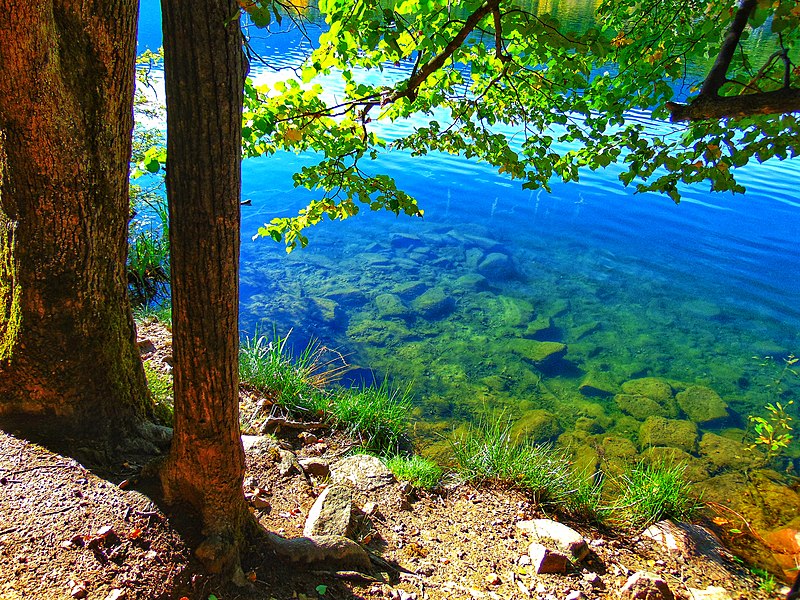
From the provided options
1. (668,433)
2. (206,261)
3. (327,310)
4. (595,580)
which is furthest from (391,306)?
(206,261)

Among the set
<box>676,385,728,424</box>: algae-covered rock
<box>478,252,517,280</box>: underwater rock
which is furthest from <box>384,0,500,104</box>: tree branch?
<box>478,252,517,280</box>: underwater rock

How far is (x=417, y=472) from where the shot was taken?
4.23 m

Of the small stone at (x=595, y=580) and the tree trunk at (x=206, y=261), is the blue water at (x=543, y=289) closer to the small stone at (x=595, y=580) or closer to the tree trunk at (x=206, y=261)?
the small stone at (x=595, y=580)

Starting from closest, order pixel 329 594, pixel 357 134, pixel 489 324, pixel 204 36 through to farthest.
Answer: pixel 204 36
pixel 329 594
pixel 357 134
pixel 489 324

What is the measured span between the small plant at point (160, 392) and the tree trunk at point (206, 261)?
26.8 inches

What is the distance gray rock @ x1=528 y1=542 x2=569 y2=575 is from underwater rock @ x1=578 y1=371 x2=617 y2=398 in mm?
3912

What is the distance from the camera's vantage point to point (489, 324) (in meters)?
8.48

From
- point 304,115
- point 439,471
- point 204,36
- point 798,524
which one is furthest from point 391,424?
point 204,36

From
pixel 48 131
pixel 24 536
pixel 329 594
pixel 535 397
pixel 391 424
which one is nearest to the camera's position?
pixel 24 536

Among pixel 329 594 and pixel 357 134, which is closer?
pixel 329 594

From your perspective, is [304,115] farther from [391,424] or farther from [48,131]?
[391,424]

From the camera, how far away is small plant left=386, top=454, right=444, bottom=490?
4160 millimetres

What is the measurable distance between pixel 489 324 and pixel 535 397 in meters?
1.93

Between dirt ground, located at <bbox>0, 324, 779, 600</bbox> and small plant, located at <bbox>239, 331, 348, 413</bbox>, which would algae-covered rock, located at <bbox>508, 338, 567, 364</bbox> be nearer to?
small plant, located at <bbox>239, 331, 348, 413</bbox>
